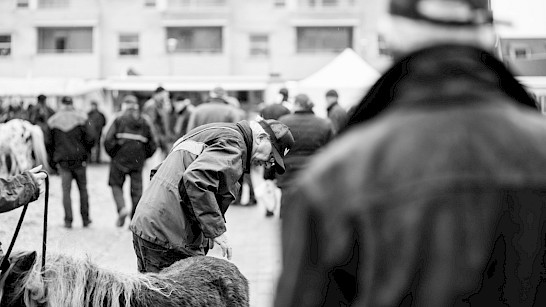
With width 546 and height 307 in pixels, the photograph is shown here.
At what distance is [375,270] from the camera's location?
5.14 ft

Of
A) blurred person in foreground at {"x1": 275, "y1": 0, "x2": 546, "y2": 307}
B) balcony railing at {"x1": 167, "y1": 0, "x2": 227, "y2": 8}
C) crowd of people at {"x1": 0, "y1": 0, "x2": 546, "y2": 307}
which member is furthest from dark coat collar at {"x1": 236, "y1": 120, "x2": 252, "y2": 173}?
balcony railing at {"x1": 167, "y1": 0, "x2": 227, "y2": 8}

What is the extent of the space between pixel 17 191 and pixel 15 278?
2.15 ft

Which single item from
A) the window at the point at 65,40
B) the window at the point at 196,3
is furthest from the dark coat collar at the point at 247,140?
the window at the point at 65,40

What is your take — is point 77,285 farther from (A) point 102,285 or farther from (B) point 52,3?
(B) point 52,3

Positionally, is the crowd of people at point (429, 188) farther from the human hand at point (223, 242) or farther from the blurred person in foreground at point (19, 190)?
the human hand at point (223, 242)

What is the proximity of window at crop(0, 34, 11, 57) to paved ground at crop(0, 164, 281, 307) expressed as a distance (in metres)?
31.7

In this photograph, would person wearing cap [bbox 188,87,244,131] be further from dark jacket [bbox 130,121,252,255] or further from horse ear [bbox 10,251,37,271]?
horse ear [bbox 10,251,37,271]

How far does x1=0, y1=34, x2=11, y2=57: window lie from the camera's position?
1796 inches

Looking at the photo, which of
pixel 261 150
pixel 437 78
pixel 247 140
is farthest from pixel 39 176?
pixel 437 78

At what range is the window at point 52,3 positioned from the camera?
150 ft

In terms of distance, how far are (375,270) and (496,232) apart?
24cm

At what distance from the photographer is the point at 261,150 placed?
18.9ft

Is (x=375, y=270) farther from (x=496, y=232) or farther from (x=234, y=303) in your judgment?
(x=234, y=303)

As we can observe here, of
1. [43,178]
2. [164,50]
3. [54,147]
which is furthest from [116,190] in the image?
[164,50]
